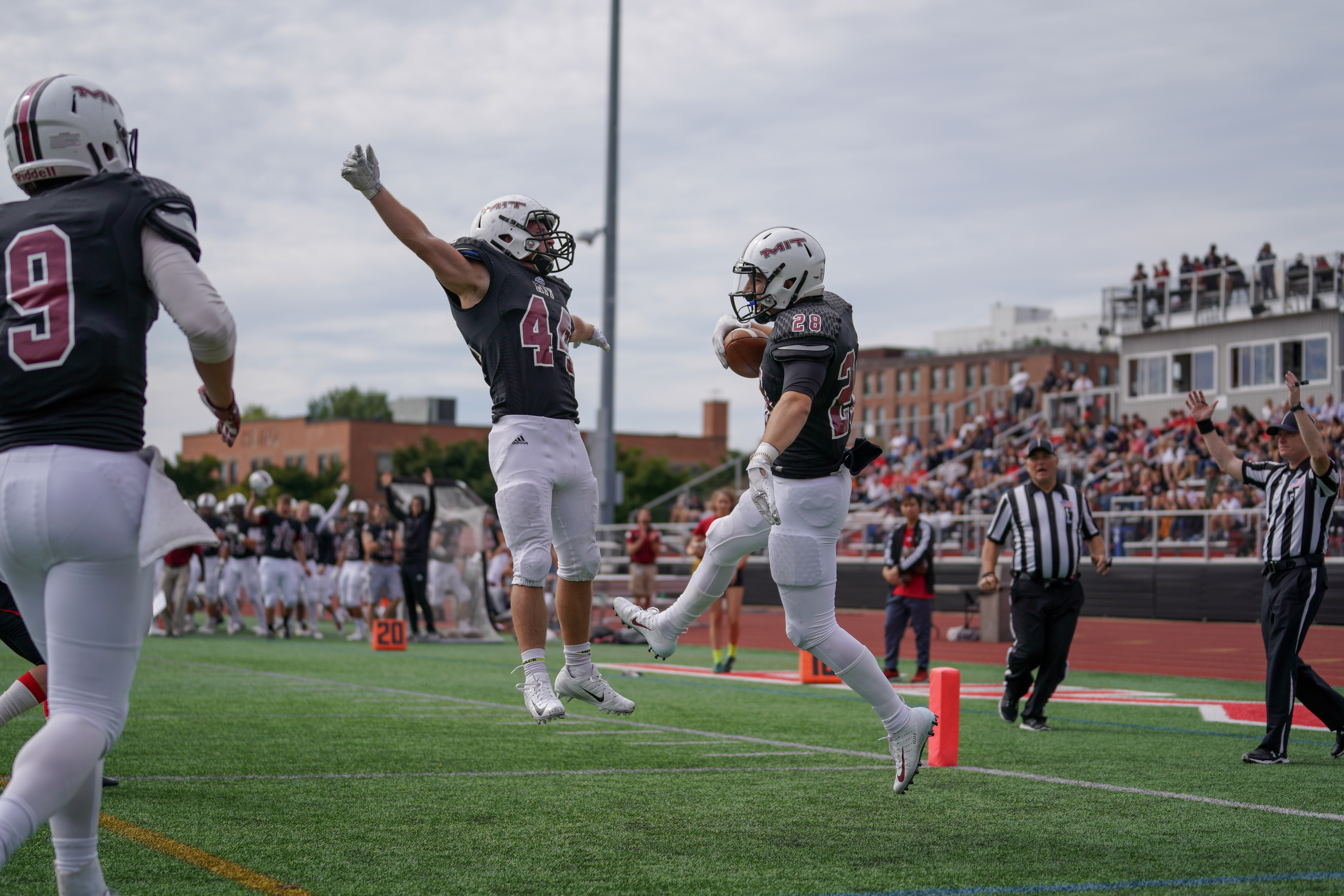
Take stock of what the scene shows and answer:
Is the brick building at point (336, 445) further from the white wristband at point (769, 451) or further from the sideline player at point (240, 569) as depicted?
the white wristband at point (769, 451)

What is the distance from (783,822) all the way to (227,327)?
3.32m

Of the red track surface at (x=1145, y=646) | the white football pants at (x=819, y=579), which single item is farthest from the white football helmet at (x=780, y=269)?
the red track surface at (x=1145, y=646)

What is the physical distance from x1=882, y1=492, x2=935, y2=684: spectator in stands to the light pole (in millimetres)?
10897

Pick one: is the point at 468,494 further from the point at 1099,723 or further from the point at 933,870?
the point at 933,870

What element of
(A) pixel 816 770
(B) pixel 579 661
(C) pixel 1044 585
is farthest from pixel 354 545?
(B) pixel 579 661

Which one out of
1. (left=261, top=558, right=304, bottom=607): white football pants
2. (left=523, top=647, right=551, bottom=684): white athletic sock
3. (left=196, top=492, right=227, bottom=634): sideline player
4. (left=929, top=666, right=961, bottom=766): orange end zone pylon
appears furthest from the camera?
(left=196, top=492, right=227, bottom=634): sideline player

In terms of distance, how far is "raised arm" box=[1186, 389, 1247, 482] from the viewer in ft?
27.7

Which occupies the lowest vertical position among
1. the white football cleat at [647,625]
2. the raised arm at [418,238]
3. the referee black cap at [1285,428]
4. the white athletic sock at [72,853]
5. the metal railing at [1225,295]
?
the white athletic sock at [72,853]

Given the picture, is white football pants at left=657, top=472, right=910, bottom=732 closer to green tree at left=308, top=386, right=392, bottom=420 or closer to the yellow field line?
the yellow field line

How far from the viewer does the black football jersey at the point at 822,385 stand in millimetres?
5801

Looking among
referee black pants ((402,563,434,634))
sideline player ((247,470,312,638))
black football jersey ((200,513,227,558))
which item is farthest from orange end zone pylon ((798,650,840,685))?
black football jersey ((200,513,227,558))

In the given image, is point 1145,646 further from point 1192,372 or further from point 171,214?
point 1192,372

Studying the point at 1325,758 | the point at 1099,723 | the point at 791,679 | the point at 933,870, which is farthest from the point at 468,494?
the point at 933,870

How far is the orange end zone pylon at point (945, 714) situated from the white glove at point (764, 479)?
1.97 m
